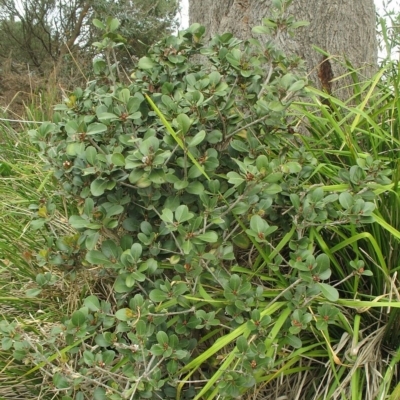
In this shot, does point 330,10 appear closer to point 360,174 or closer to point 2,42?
point 360,174

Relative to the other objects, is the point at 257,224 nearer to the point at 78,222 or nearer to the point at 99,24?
the point at 78,222

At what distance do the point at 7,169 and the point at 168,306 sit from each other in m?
2.07

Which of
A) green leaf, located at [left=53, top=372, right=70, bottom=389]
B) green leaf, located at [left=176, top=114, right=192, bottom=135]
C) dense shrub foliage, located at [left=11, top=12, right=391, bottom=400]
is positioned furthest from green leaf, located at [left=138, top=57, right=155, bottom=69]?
green leaf, located at [left=53, top=372, right=70, bottom=389]

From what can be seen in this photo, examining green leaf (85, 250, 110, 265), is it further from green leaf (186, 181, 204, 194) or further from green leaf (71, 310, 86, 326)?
green leaf (186, 181, 204, 194)

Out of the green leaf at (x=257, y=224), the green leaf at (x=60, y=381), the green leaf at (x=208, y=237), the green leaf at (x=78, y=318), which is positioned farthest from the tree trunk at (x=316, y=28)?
the green leaf at (x=60, y=381)

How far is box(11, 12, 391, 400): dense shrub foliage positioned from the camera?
1280 millimetres

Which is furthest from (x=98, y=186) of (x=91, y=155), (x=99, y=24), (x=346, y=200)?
(x=346, y=200)

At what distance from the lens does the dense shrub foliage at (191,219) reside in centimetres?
128

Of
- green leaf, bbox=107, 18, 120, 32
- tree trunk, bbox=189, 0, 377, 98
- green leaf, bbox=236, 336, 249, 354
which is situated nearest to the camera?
green leaf, bbox=236, 336, 249, 354

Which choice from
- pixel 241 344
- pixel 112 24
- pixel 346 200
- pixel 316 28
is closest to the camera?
pixel 241 344

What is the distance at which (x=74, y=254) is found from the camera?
156 centimetres

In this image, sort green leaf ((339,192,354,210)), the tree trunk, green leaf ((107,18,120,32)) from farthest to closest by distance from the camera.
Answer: the tree trunk → green leaf ((107,18,120,32)) → green leaf ((339,192,354,210))

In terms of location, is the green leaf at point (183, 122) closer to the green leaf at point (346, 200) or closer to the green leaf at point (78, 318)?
the green leaf at point (346, 200)

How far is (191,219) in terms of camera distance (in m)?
1.35
